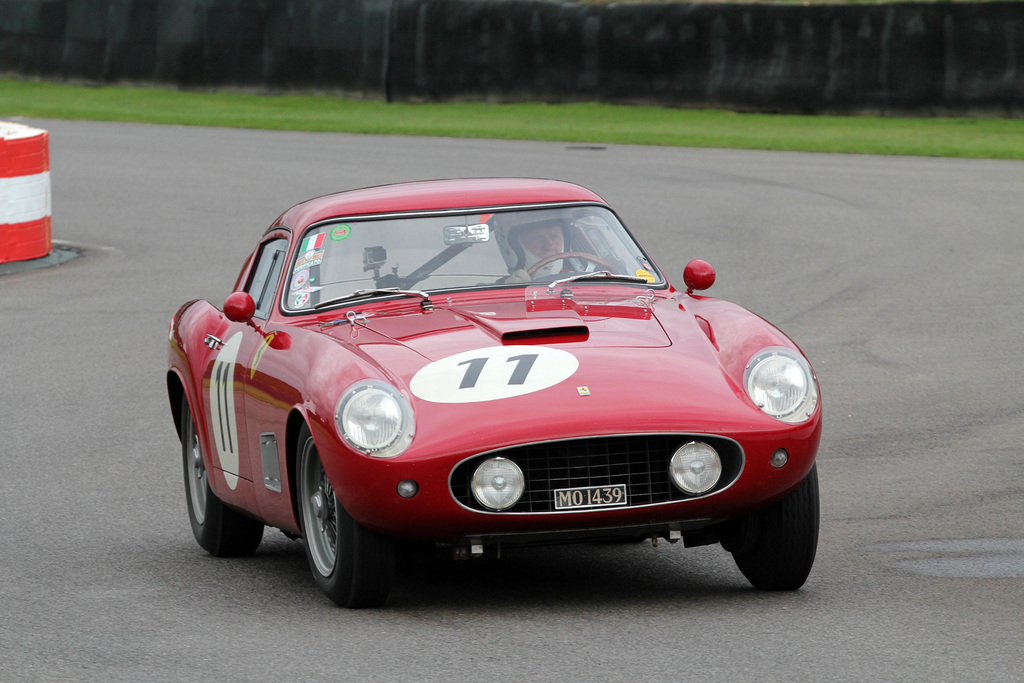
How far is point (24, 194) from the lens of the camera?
15000mm

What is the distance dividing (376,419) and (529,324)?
782 mm

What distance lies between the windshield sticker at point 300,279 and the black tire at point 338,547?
0.99m

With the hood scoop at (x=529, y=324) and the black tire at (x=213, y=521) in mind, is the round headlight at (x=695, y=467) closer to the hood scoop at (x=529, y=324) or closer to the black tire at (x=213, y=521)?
the hood scoop at (x=529, y=324)

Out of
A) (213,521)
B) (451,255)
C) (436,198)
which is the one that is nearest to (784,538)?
(451,255)

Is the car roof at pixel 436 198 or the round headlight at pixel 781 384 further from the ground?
the car roof at pixel 436 198

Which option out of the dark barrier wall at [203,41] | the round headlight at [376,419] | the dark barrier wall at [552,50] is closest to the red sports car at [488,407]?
the round headlight at [376,419]

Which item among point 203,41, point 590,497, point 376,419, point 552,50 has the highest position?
point 552,50

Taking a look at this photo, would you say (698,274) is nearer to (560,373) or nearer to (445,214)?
(445,214)

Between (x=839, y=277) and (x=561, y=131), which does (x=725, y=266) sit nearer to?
(x=839, y=277)

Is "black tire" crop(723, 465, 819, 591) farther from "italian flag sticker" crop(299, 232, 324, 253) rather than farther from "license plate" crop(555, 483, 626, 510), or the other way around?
"italian flag sticker" crop(299, 232, 324, 253)

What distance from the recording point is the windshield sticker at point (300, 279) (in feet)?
21.4

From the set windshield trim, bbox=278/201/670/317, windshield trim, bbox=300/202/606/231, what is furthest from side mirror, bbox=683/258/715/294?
windshield trim, bbox=300/202/606/231

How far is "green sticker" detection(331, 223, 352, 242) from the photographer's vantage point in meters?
6.66

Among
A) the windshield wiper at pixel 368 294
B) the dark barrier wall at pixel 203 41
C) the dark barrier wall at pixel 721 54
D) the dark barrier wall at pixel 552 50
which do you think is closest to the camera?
the windshield wiper at pixel 368 294
